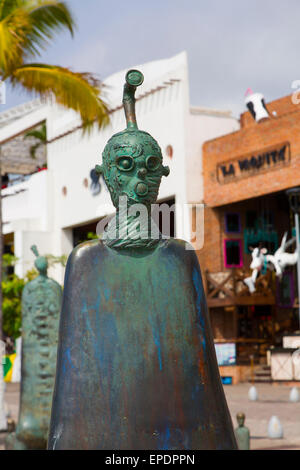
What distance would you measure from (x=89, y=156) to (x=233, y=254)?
21.3 ft

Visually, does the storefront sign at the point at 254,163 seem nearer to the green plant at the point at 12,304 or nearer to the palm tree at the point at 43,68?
the green plant at the point at 12,304

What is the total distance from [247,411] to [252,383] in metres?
8.48

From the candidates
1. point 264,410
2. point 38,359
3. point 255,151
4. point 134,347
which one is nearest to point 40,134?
point 255,151

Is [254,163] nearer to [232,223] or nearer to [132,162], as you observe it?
[232,223]

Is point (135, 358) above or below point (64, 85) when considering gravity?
below

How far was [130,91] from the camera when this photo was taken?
8.39ft

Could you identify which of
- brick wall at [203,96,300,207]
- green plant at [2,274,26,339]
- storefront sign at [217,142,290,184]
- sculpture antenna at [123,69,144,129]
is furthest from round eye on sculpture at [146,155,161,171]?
green plant at [2,274,26,339]

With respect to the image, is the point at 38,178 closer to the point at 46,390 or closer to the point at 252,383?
the point at 252,383

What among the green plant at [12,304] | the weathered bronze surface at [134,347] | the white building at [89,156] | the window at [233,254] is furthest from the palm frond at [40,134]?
the weathered bronze surface at [134,347]

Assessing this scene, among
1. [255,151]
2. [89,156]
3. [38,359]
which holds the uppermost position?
[89,156]

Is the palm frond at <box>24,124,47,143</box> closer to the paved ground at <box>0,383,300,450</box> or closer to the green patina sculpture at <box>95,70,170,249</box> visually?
the paved ground at <box>0,383,300,450</box>

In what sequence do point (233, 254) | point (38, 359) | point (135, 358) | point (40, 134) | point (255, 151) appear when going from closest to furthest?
point (135, 358) < point (38, 359) < point (255, 151) < point (233, 254) < point (40, 134)

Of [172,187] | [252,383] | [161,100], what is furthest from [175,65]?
[252,383]

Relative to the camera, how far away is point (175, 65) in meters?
25.9
